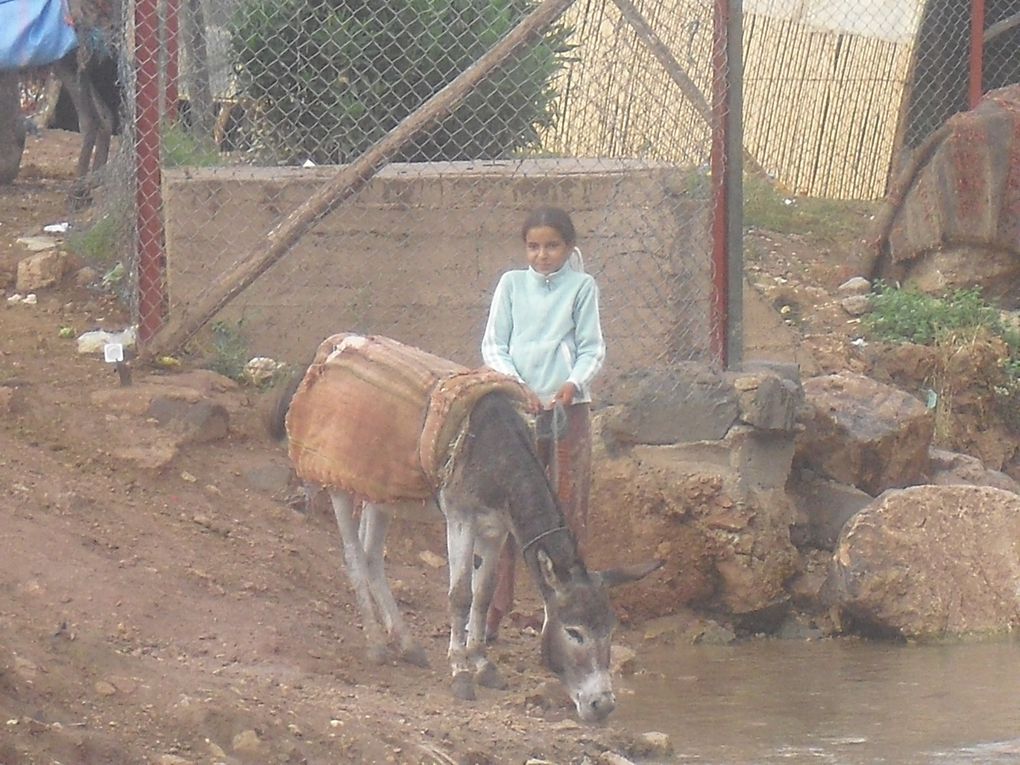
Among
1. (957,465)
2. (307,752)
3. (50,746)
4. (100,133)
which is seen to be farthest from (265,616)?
(100,133)

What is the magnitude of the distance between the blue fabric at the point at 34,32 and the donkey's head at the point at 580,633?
5.98m

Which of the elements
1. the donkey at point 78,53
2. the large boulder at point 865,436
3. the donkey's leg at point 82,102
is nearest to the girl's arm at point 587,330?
the large boulder at point 865,436

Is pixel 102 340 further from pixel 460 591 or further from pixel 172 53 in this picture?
pixel 460 591

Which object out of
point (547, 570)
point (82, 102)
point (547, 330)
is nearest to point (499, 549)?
point (547, 570)

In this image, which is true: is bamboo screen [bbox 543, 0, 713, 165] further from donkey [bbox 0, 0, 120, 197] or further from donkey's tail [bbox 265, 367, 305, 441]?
donkey [bbox 0, 0, 120, 197]

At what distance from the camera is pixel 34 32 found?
10.3m

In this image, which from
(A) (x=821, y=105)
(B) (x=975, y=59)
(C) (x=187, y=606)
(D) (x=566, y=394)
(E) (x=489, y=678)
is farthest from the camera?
(A) (x=821, y=105)

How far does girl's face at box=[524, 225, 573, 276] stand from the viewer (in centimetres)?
630

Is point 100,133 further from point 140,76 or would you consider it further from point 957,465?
point 957,465

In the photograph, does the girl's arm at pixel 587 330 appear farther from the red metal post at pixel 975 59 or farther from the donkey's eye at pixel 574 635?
the red metal post at pixel 975 59

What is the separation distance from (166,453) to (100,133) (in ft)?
12.4

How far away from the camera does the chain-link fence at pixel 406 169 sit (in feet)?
25.6

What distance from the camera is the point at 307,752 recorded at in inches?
191

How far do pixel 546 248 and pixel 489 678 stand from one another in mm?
1559
